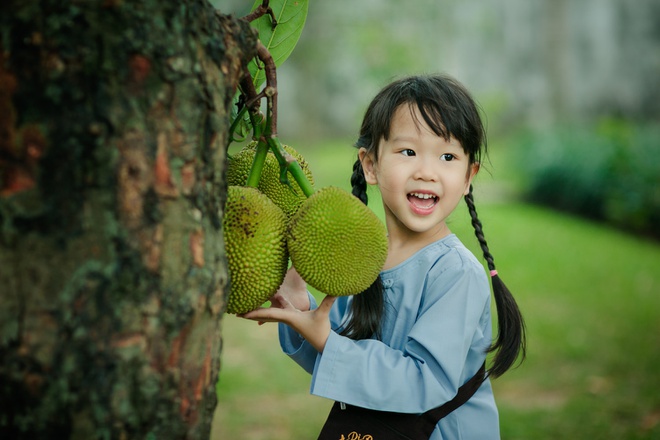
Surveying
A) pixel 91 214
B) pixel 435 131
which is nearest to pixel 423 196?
pixel 435 131

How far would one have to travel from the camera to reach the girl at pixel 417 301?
1104 millimetres

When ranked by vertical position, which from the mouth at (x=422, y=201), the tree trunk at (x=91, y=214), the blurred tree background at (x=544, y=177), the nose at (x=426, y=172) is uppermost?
the blurred tree background at (x=544, y=177)

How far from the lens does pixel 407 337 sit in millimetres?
1188

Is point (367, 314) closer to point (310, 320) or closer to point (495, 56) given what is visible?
point (310, 320)

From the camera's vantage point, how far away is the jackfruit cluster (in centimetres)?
100

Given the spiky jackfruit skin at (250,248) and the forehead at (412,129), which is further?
the forehead at (412,129)

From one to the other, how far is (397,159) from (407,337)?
293 millimetres

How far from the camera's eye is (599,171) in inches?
261

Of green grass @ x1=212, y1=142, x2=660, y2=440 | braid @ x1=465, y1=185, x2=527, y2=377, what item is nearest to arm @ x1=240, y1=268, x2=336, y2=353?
braid @ x1=465, y1=185, x2=527, y2=377

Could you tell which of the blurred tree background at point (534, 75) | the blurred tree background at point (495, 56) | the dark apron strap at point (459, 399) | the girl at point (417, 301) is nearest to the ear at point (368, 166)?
the girl at point (417, 301)

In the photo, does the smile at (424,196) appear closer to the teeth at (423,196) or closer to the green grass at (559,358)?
the teeth at (423,196)

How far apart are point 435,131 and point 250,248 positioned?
0.41 m

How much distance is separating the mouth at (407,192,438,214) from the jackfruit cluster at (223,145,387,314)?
21 cm

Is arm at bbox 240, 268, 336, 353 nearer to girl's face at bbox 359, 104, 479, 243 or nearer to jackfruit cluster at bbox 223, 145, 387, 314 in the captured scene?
jackfruit cluster at bbox 223, 145, 387, 314
